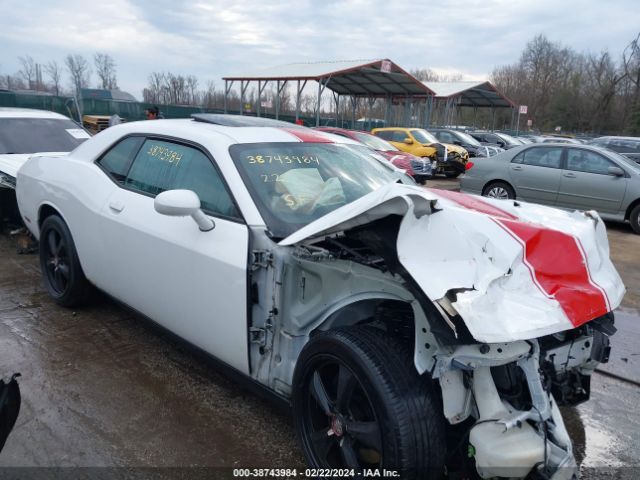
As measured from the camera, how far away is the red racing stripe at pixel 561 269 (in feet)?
6.33

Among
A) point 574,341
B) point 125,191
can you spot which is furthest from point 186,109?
point 574,341

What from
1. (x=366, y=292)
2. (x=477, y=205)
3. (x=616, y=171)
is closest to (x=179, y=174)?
(x=366, y=292)

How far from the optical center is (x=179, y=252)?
2.74 metres

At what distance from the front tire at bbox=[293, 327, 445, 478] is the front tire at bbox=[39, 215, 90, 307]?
8.05 ft

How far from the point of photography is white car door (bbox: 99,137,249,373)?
2504 millimetres

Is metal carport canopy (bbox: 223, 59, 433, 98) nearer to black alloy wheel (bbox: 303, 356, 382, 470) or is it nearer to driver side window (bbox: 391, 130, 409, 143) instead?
driver side window (bbox: 391, 130, 409, 143)

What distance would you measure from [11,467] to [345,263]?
72.0 inches

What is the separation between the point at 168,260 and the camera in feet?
9.28

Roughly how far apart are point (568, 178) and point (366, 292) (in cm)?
853

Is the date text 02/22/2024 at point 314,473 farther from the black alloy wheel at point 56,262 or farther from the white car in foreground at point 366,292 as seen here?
the black alloy wheel at point 56,262

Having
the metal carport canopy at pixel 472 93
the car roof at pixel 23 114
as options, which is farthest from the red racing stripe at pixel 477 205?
the metal carport canopy at pixel 472 93

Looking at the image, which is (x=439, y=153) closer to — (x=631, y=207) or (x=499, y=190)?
(x=499, y=190)

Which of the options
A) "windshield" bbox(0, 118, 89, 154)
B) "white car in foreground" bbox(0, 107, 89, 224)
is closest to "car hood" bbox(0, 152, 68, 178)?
"white car in foreground" bbox(0, 107, 89, 224)

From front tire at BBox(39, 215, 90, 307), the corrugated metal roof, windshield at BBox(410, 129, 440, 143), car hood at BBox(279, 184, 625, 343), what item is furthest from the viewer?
the corrugated metal roof
